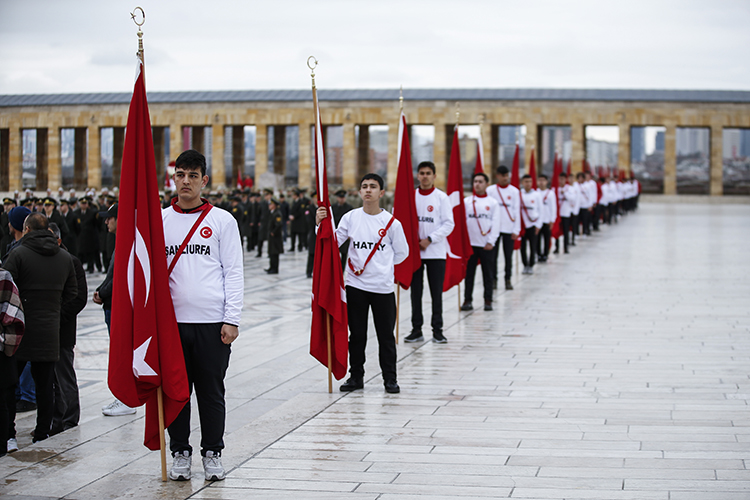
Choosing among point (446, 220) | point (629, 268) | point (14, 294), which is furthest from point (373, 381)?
point (629, 268)

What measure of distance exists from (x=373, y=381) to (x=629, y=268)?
35.3ft

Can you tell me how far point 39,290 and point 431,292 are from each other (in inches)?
177

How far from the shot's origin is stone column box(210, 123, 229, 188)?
5647 cm

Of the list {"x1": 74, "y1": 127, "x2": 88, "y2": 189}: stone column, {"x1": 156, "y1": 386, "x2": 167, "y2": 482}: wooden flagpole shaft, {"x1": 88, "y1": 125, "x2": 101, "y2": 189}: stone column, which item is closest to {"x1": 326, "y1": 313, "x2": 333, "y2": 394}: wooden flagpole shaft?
{"x1": 156, "y1": 386, "x2": 167, "y2": 482}: wooden flagpole shaft

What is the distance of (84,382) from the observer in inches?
313

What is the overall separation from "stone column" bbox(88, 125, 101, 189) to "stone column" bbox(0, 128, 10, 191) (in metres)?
5.93

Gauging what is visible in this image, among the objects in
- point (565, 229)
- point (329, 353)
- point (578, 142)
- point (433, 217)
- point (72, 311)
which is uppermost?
point (578, 142)

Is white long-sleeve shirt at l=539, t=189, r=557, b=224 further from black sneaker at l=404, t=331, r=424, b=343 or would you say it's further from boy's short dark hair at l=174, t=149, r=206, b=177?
boy's short dark hair at l=174, t=149, r=206, b=177

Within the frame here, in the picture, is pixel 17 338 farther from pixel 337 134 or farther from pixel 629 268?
pixel 337 134

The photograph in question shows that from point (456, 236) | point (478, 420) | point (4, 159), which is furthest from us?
point (4, 159)

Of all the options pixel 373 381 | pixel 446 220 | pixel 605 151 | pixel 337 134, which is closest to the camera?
pixel 373 381

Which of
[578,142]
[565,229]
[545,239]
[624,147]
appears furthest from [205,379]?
[624,147]

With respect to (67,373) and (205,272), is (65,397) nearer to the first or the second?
(67,373)

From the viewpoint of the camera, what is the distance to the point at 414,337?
9523 millimetres
